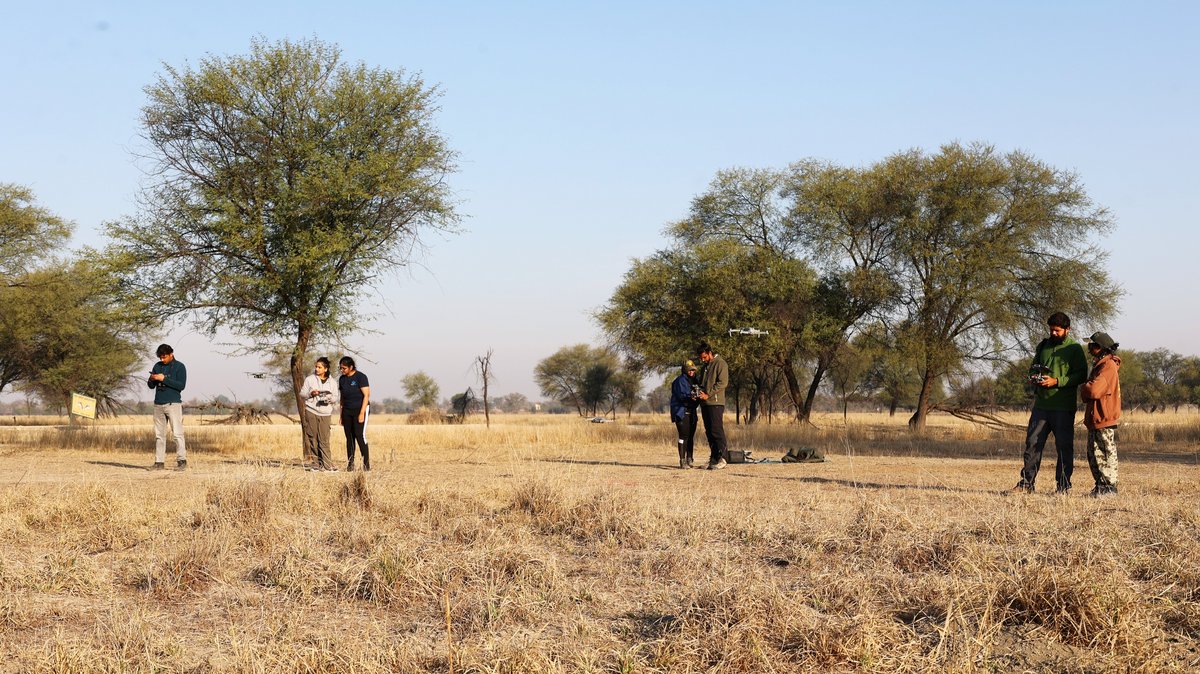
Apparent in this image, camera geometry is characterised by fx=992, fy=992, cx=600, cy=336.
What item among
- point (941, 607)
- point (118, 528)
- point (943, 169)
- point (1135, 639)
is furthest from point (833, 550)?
point (943, 169)

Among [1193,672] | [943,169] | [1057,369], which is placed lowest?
[1193,672]

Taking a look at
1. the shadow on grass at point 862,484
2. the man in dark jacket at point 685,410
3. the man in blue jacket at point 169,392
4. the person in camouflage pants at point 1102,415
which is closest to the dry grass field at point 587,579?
the shadow on grass at point 862,484

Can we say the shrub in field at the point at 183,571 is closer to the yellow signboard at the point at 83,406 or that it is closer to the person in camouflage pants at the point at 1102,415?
the person in camouflage pants at the point at 1102,415

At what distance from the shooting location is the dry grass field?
15.4ft

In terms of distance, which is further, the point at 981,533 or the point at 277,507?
the point at 277,507

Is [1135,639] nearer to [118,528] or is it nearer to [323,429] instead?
[118,528]

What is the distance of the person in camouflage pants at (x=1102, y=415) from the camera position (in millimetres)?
10641

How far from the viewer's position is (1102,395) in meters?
10.7

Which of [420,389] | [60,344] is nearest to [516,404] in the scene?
[420,389]

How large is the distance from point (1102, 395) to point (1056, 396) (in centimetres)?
51

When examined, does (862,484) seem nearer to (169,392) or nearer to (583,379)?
(169,392)

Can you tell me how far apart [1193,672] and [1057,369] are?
724 cm

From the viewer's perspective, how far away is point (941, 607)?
17.3 feet

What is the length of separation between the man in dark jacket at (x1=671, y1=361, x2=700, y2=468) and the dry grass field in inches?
176
